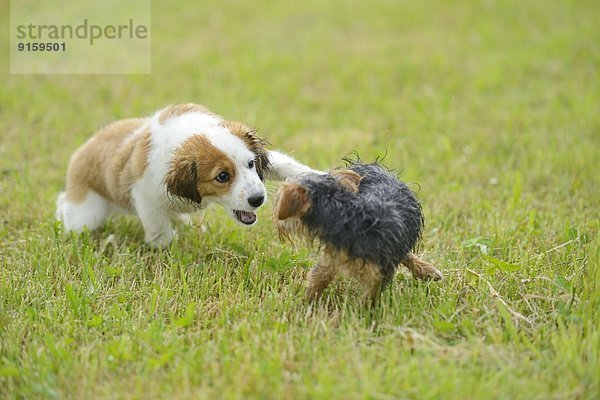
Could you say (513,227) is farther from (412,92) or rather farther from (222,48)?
(222,48)

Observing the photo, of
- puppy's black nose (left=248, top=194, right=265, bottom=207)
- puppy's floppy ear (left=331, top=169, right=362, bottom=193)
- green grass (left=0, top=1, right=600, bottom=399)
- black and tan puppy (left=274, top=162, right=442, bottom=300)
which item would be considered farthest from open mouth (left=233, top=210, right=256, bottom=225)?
puppy's floppy ear (left=331, top=169, right=362, bottom=193)

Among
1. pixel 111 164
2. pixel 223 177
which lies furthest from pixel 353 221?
pixel 111 164

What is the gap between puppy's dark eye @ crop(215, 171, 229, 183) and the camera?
3.78m

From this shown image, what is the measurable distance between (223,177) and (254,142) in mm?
309

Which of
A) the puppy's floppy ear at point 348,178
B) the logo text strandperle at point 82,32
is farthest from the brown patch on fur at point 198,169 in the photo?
the logo text strandperle at point 82,32

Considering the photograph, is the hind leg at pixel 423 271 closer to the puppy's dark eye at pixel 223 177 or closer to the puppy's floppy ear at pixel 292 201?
the puppy's floppy ear at pixel 292 201

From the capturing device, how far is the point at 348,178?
3.43 meters

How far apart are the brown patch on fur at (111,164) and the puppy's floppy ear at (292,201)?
1310 mm

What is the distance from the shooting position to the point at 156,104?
730 centimetres

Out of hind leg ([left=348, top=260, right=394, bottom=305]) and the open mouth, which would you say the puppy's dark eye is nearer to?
the open mouth

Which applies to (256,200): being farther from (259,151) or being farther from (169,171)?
(169,171)

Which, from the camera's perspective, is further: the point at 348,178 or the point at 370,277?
the point at 348,178

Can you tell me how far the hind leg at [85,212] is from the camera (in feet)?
15.4

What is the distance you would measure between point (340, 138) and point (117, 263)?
2.85 m
